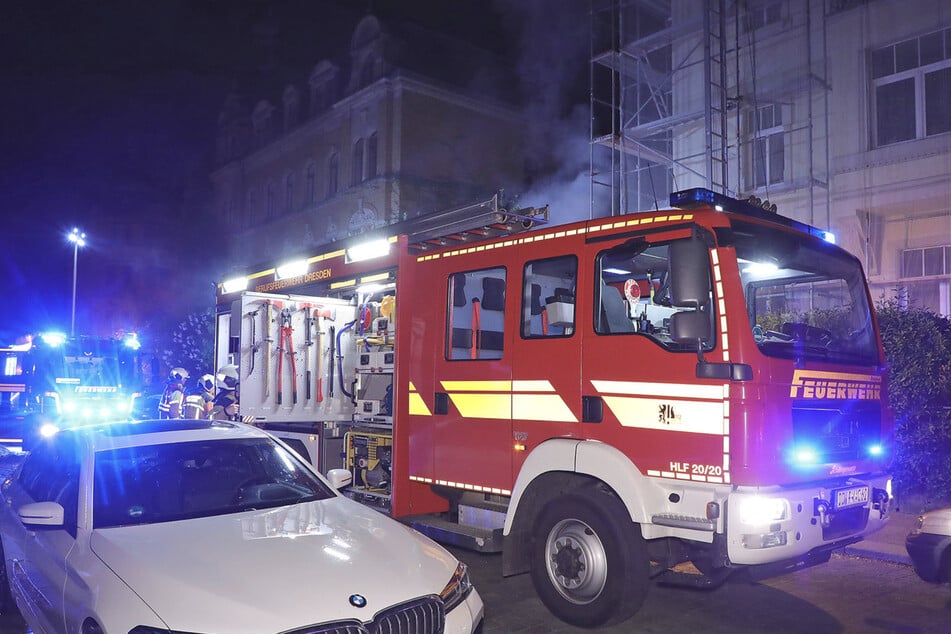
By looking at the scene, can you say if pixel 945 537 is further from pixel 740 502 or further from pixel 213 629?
pixel 213 629

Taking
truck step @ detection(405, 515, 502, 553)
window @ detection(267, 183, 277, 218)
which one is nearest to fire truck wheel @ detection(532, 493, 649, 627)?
truck step @ detection(405, 515, 502, 553)

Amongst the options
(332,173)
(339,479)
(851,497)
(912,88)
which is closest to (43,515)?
(339,479)

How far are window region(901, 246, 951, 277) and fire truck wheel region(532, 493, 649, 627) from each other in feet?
34.5

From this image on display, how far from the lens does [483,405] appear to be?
6152mm

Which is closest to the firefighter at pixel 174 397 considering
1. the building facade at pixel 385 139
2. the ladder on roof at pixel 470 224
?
the ladder on roof at pixel 470 224

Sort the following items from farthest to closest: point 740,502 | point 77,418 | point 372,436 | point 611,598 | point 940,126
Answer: point 77,418 < point 940,126 < point 372,436 < point 611,598 < point 740,502

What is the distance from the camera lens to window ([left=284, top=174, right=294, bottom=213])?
33844 mm

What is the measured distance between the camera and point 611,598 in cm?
491

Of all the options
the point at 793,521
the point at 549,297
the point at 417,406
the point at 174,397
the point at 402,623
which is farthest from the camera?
the point at 174,397

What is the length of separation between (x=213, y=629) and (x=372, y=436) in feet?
15.6

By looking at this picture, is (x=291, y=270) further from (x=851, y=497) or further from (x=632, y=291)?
(x=851, y=497)

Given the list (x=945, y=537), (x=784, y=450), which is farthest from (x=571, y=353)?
(x=945, y=537)

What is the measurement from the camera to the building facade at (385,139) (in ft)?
90.8

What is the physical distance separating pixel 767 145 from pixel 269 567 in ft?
45.9
